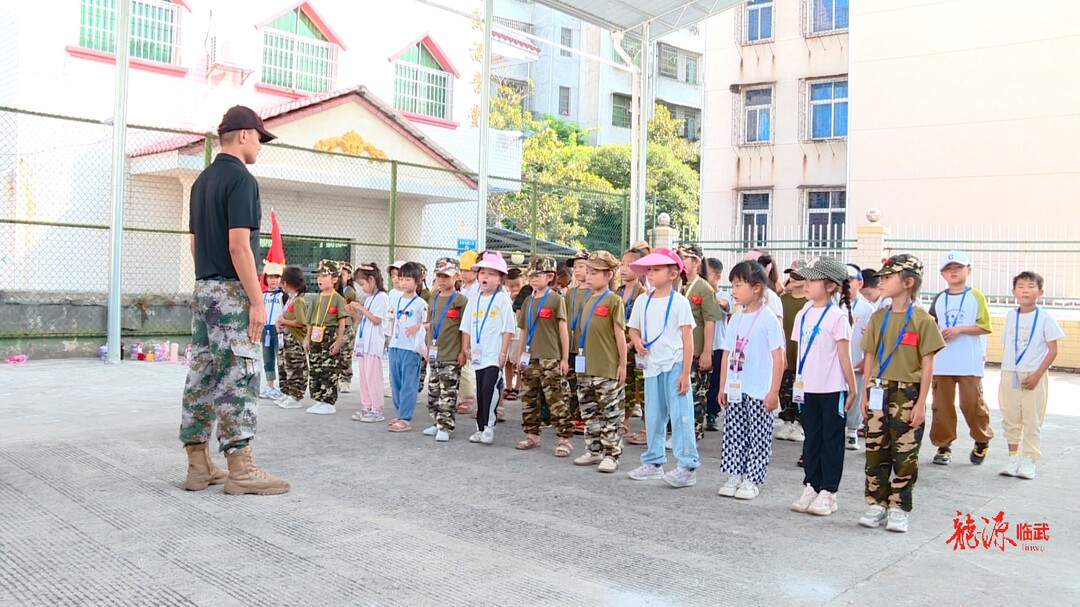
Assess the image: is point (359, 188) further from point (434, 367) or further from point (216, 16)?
point (434, 367)

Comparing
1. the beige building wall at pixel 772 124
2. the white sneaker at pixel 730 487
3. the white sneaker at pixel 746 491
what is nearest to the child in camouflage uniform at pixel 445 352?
the white sneaker at pixel 730 487

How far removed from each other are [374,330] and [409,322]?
684 mm

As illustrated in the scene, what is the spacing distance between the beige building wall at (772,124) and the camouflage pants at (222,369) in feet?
68.5

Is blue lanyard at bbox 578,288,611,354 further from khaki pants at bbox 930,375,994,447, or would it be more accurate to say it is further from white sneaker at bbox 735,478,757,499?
khaki pants at bbox 930,375,994,447

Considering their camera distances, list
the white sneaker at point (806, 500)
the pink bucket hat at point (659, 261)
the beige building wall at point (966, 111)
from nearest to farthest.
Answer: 1. the white sneaker at point (806, 500)
2. the pink bucket hat at point (659, 261)
3. the beige building wall at point (966, 111)

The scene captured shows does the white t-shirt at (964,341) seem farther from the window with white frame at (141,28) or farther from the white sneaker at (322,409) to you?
the window with white frame at (141,28)

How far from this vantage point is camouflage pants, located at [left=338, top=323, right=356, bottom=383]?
33.1 ft

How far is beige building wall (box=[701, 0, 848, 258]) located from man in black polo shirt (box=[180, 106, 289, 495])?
820 inches

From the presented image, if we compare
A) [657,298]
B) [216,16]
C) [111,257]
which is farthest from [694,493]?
[216,16]

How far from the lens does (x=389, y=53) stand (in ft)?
71.6

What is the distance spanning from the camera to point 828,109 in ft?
82.6

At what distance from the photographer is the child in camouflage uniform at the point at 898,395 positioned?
5.20 metres

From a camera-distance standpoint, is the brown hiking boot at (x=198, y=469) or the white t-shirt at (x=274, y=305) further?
the white t-shirt at (x=274, y=305)

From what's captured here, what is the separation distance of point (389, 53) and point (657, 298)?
671 inches
